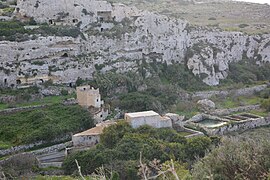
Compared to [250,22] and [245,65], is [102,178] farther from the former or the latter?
[250,22]

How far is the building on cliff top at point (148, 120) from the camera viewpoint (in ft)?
107

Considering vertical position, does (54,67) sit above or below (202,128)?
above

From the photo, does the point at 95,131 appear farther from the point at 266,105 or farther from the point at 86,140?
the point at 266,105

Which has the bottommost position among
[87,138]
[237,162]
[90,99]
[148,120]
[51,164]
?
[51,164]

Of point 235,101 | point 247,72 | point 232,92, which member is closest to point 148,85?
point 235,101

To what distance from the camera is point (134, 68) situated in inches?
1811

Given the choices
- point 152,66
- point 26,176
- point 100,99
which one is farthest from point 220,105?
point 26,176

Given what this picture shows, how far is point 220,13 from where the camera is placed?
8719 cm

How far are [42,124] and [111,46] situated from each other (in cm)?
1627

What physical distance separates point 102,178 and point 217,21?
66.8 meters

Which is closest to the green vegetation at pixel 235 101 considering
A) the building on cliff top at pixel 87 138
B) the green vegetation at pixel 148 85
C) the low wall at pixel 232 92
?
the low wall at pixel 232 92

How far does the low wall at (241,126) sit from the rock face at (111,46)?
10375 mm

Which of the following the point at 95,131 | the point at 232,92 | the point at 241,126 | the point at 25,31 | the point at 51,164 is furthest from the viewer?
the point at 232,92

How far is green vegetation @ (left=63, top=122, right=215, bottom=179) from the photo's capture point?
26.7 m
